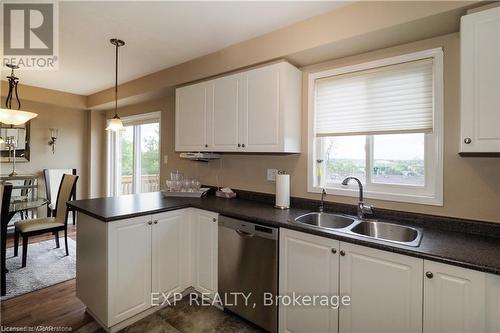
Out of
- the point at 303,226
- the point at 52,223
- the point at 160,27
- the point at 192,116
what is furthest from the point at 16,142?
the point at 303,226

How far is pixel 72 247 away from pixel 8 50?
2526 mm

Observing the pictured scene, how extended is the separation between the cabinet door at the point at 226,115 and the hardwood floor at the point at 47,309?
1910 millimetres

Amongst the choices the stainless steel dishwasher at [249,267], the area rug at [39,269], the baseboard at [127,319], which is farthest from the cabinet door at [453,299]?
the area rug at [39,269]

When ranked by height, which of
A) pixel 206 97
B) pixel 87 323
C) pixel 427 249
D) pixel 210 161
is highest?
pixel 206 97

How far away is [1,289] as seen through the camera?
2.44 meters

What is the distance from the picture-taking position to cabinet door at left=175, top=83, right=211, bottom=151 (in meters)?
2.79

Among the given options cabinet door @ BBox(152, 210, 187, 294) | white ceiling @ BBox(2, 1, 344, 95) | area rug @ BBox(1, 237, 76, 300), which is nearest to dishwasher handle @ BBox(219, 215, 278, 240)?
cabinet door @ BBox(152, 210, 187, 294)

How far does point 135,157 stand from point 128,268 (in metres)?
2.87

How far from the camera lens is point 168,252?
2.27 m

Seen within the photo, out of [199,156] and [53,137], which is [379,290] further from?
[53,137]

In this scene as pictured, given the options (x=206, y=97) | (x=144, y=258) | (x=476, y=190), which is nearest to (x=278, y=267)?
(x=144, y=258)

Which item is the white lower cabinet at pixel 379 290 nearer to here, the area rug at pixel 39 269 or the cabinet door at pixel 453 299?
the cabinet door at pixel 453 299

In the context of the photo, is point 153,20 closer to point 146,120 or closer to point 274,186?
point 274,186

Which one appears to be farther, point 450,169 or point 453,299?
point 450,169
